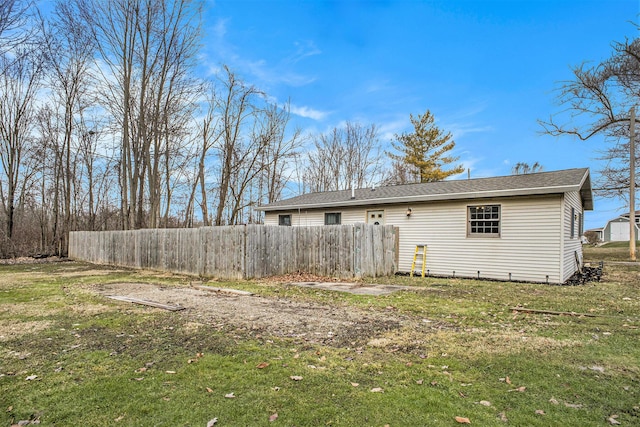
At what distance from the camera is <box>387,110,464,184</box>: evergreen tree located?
91.1 feet

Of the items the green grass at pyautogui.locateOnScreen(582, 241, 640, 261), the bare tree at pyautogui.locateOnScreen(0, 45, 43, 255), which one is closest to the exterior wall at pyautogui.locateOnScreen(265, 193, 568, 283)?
the green grass at pyautogui.locateOnScreen(582, 241, 640, 261)

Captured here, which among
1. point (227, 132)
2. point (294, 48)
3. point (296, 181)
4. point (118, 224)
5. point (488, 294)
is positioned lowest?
point (488, 294)

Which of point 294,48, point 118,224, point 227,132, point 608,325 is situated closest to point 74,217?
point 118,224

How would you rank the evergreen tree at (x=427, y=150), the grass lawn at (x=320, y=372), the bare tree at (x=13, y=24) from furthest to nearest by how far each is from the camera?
the evergreen tree at (x=427, y=150)
the bare tree at (x=13, y=24)
the grass lawn at (x=320, y=372)

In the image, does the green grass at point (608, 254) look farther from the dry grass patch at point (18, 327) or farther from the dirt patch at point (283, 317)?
the dry grass patch at point (18, 327)

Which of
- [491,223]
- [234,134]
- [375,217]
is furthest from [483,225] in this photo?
[234,134]

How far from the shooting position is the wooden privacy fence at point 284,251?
10289 millimetres

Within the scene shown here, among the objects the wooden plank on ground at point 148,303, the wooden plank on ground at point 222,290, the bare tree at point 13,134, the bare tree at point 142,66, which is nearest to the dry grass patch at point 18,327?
the wooden plank on ground at point 148,303

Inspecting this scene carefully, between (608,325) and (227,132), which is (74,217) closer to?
(227,132)

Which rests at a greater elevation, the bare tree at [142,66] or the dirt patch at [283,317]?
the bare tree at [142,66]

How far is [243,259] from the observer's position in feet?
33.3

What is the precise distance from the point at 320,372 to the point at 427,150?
2727 centimetres

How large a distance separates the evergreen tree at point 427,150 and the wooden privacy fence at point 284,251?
17.4m

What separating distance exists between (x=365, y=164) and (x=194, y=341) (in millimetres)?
24410
